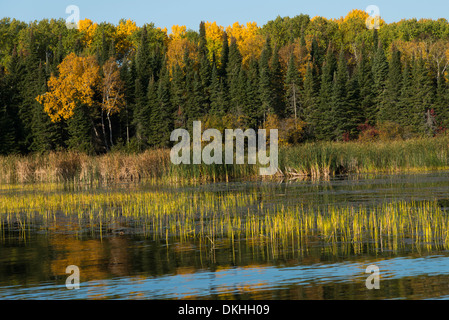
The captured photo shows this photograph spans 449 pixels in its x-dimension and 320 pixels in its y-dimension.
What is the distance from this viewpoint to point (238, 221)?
16422 millimetres

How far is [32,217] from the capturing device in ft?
63.3

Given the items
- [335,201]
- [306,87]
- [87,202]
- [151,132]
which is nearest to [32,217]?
[87,202]

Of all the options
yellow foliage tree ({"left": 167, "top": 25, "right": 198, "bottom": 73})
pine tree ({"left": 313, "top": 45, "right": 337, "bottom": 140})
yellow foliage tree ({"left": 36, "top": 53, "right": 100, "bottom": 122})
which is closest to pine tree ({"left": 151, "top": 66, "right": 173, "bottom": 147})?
→ yellow foliage tree ({"left": 36, "top": 53, "right": 100, "bottom": 122})

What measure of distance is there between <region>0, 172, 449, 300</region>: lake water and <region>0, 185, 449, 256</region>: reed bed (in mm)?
73

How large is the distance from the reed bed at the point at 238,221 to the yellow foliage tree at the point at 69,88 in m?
58.0

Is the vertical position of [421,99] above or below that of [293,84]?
below

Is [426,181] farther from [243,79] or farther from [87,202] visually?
[243,79]

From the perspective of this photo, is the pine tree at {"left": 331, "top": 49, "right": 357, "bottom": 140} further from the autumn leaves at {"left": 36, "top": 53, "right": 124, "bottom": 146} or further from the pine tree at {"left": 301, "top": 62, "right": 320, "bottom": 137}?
the autumn leaves at {"left": 36, "top": 53, "right": 124, "bottom": 146}

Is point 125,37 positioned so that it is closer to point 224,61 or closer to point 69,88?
point 224,61

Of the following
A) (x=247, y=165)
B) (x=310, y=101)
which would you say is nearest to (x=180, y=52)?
(x=310, y=101)

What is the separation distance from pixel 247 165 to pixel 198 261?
23902mm

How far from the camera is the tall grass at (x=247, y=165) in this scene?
3384 cm

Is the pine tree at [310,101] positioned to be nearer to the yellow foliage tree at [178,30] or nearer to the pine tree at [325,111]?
the pine tree at [325,111]

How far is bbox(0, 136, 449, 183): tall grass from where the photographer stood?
111ft
